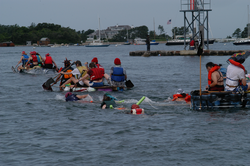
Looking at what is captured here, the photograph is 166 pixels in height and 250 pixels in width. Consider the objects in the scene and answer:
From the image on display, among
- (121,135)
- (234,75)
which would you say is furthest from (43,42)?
(121,135)

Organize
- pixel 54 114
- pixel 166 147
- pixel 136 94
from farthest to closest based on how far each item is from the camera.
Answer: pixel 136 94, pixel 54 114, pixel 166 147

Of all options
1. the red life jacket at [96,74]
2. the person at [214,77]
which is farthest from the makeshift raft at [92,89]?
the person at [214,77]

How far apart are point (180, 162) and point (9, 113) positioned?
7.92 m

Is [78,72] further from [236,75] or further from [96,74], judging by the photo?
[236,75]

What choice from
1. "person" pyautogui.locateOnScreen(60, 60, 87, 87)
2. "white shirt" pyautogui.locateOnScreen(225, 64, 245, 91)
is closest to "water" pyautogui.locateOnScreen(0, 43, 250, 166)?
"white shirt" pyautogui.locateOnScreen(225, 64, 245, 91)

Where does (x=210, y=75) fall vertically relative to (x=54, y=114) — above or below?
above

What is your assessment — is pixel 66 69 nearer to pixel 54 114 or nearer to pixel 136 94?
pixel 136 94

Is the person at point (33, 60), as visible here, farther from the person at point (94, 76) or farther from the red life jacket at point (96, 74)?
the red life jacket at point (96, 74)

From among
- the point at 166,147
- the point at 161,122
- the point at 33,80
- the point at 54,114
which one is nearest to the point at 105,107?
the point at 54,114

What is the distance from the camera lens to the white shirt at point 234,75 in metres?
11.2

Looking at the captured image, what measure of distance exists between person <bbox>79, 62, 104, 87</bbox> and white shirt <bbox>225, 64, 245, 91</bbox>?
6813mm

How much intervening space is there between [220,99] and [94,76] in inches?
269

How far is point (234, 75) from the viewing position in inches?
448

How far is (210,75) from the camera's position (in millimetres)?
11766
